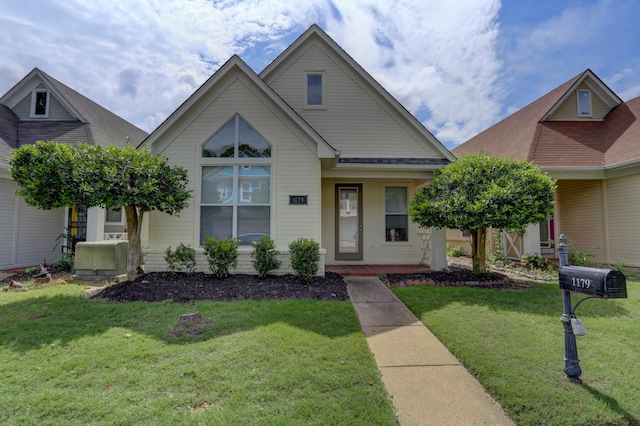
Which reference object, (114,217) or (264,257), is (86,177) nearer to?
(264,257)

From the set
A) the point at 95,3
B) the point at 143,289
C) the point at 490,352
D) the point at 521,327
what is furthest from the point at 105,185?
the point at 521,327

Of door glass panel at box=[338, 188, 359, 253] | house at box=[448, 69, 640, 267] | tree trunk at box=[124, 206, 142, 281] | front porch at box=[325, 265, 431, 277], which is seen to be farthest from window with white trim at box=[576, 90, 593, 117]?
tree trunk at box=[124, 206, 142, 281]

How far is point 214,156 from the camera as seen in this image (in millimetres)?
7996

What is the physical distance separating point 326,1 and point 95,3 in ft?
20.4

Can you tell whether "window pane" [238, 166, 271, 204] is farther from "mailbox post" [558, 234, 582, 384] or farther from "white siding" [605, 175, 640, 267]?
"white siding" [605, 175, 640, 267]

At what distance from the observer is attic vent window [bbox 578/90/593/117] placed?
40.6 feet

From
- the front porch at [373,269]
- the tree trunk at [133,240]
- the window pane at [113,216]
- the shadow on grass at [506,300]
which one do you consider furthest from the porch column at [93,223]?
the shadow on grass at [506,300]

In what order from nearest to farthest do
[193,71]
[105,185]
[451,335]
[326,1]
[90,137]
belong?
[451,335], [105,185], [326,1], [90,137], [193,71]

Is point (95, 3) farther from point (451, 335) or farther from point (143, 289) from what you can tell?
point (451, 335)

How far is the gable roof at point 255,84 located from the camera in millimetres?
7691

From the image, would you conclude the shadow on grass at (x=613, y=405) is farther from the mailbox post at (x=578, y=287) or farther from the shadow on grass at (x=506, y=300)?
the shadow on grass at (x=506, y=300)

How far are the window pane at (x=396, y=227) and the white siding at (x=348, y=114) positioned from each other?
2.18 metres

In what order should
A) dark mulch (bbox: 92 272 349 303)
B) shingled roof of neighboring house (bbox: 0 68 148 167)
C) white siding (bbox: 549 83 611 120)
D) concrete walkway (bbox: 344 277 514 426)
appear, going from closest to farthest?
concrete walkway (bbox: 344 277 514 426)
dark mulch (bbox: 92 272 349 303)
shingled roof of neighboring house (bbox: 0 68 148 167)
white siding (bbox: 549 83 611 120)

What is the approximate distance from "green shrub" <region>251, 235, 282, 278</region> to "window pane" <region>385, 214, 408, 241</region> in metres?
4.56
